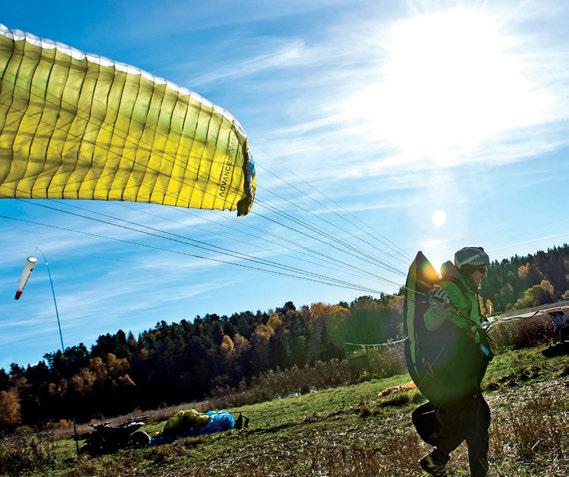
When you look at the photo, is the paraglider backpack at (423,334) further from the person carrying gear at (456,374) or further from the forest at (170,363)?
the forest at (170,363)

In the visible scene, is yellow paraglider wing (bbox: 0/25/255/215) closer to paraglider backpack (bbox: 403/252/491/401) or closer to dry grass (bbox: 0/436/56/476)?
paraglider backpack (bbox: 403/252/491/401)

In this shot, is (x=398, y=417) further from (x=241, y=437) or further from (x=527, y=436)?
(x=527, y=436)

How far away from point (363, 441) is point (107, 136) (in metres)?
6.32

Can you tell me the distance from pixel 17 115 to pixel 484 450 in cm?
672

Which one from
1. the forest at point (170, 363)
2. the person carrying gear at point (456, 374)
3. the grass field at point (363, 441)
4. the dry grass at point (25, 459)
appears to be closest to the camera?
the person carrying gear at point (456, 374)

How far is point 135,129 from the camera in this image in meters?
9.19

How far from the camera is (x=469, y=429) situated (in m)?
5.25

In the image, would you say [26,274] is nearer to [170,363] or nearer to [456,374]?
[456,374]

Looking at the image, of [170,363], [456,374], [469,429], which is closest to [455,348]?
[456,374]

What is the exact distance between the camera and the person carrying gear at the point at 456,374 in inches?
205

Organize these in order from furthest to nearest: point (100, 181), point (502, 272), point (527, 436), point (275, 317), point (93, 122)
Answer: point (502, 272), point (275, 317), point (100, 181), point (93, 122), point (527, 436)

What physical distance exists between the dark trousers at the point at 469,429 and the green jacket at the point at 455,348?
98 mm

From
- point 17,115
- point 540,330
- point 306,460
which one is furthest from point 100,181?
point 540,330

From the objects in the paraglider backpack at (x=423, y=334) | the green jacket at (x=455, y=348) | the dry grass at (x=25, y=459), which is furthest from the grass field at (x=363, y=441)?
the paraglider backpack at (x=423, y=334)
